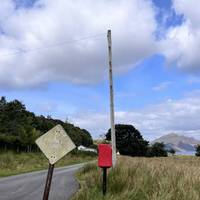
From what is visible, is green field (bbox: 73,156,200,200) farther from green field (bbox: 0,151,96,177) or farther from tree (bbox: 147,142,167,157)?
tree (bbox: 147,142,167,157)

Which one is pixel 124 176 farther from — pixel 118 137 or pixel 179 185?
pixel 118 137

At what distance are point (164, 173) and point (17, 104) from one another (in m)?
75.0

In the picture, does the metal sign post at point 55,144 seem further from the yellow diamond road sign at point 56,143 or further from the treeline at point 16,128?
the treeline at point 16,128

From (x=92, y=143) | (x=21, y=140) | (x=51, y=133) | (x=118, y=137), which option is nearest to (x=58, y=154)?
(x=51, y=133)

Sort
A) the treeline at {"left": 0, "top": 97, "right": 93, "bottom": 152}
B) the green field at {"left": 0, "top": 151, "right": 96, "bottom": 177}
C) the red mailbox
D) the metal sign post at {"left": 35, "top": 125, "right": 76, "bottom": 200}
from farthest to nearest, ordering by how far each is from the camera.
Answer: the treeline at {"left": 0, "top": 97, "right": 93, "bottom": 152} < the green field at {"left": 0, "top": 151, "right": 96, "bottom": 177} < the red mailbox < the metal sign post at {"left": 35, "top": 125, "right": 76, "bottom": 200}

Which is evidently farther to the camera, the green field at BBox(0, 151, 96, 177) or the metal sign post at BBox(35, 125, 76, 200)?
the green field at BBox(0, 151, 96, 177)

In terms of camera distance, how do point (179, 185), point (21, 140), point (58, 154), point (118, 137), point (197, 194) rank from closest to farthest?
1. point (58, 154)
2. point (197, 194)
3. point (179, 185)
4. point (21, 140)
5. point (118, 137)

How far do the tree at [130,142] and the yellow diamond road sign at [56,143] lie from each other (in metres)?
92.8

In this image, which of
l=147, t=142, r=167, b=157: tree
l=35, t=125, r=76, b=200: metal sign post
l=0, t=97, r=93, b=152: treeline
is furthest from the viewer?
l=147, t=142, r=167, b=157: tree

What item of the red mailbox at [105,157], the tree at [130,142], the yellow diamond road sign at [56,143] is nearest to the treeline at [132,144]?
the tree at [130,142]

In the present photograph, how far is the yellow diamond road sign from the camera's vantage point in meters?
9.34

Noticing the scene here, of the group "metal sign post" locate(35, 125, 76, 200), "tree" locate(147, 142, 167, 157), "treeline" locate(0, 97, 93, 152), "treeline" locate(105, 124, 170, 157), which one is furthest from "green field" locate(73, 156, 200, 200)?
"tree" locate(147, 142, 167, 157)

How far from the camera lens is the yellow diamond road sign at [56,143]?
30.7 ft

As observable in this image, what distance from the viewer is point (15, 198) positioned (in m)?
15.7
